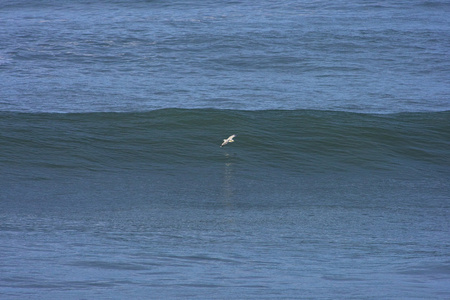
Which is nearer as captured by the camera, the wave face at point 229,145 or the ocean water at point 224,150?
the ocean water at point 224,150

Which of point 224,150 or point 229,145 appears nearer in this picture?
point 224,150

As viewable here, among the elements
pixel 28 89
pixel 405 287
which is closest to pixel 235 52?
pixel 28 89

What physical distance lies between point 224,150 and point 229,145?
1.03ft

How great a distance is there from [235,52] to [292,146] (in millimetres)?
6355

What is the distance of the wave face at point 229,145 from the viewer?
1653cm

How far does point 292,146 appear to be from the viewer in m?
18.0

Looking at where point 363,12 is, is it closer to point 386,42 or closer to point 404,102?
point 386,42

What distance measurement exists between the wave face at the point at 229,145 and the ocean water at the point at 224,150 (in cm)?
6

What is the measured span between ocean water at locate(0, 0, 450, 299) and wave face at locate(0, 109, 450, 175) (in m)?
0.06

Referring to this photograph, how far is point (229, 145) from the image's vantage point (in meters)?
18.0

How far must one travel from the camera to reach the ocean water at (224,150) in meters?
8.90

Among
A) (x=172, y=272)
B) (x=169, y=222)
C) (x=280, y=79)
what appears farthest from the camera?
(x=280, y=79)

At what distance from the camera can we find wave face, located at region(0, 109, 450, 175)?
16531 mm

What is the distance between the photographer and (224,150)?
17781mm
